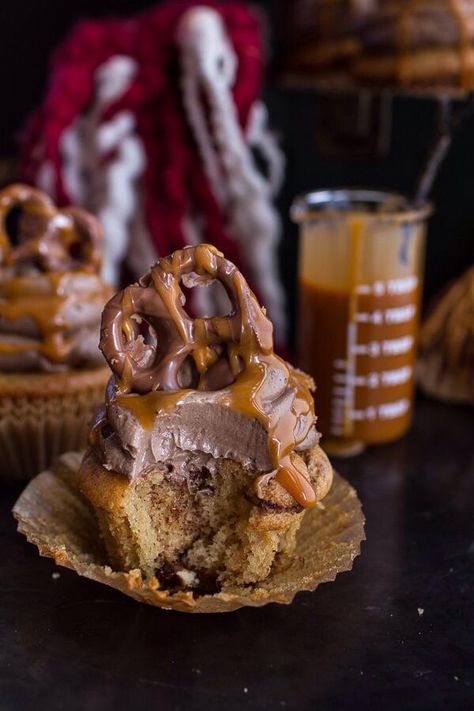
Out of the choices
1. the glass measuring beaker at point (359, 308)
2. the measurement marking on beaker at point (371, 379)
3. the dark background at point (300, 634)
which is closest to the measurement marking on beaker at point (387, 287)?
the glass measuring beaker at point (359, 308)

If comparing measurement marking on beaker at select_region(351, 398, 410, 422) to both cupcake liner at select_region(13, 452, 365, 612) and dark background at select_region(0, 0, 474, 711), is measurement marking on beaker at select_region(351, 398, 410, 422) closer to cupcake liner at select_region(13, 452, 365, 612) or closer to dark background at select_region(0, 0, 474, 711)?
dark background at select_region(0, 0, 474, 711)

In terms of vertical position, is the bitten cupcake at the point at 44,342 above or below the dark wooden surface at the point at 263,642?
above

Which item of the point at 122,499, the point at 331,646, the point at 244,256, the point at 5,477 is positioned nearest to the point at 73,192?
the point at 244,256

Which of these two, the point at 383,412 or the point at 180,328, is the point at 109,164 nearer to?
the point at 383,412

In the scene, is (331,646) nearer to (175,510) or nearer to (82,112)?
(175,510)

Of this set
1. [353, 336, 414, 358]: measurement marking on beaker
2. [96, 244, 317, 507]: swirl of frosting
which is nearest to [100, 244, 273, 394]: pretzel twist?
[96, 244, 317, 507]: swirl of frosting

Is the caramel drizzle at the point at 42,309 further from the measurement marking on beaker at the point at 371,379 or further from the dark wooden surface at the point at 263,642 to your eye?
the measurement marking on beaker at the point at 371,379
